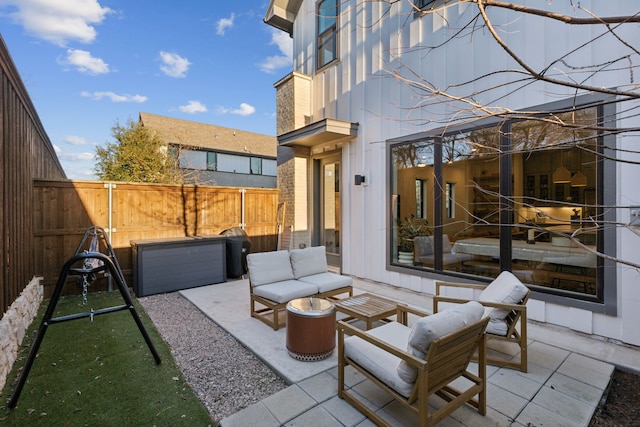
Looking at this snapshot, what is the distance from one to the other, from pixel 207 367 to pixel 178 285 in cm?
342

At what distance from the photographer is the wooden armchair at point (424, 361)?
214 centimetres

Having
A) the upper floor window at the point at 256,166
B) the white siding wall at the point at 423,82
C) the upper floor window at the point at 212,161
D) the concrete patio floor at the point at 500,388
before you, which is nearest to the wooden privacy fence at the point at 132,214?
the white siding wall at the point at 423,82

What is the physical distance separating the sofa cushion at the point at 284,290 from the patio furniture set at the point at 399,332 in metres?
0.01

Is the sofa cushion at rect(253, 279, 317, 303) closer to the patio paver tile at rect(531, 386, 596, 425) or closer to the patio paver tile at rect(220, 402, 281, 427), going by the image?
the patio paver tile at rect(220, 402, 281, 427)

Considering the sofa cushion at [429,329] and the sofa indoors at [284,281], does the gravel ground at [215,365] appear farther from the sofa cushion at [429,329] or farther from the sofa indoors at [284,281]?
the sofa cushion at [429,329]

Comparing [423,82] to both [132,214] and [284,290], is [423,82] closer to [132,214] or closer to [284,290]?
[284,290]

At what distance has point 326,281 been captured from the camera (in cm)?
493

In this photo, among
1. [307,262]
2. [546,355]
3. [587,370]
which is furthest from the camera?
[307,262]

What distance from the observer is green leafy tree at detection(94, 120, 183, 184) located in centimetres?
1310

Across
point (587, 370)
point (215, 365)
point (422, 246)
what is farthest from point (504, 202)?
point (215, 365)

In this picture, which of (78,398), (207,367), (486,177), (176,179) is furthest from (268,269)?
(176,179)

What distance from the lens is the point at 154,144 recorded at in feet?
44.9

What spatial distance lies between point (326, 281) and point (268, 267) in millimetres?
937

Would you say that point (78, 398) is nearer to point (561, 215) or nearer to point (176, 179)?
point (561, 215)
